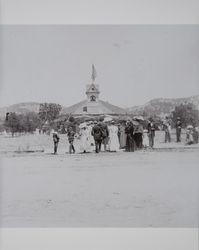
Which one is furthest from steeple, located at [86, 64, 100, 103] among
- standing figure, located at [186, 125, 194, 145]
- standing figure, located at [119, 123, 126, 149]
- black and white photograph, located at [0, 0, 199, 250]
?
standing figure, located at [186, 125, 194, 145]

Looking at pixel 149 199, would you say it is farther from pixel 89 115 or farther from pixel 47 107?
pixel 47 107

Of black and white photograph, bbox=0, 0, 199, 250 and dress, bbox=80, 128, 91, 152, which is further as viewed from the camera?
dress, bbox=80, 128, 91, 152

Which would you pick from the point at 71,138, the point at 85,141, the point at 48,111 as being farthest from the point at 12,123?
the point at 85,141

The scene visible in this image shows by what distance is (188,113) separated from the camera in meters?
3.13

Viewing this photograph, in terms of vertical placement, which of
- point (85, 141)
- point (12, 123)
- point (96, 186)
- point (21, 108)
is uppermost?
point (21, 108)

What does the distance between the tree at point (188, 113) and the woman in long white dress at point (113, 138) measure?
45 cm

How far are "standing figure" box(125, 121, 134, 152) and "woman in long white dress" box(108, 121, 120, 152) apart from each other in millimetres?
74

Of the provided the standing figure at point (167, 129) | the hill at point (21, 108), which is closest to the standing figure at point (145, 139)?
the standing figure at point (167, 129)

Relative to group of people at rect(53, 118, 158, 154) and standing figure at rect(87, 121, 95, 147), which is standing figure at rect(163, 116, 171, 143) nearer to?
group of people at rect(53, 118, 158, 154)

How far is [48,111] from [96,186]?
642mm

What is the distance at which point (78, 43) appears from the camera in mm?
3158

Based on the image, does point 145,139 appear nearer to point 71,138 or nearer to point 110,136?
point 110,136

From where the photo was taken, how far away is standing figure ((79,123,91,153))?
10.5 feet

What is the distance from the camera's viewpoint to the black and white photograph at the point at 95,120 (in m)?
3.09
